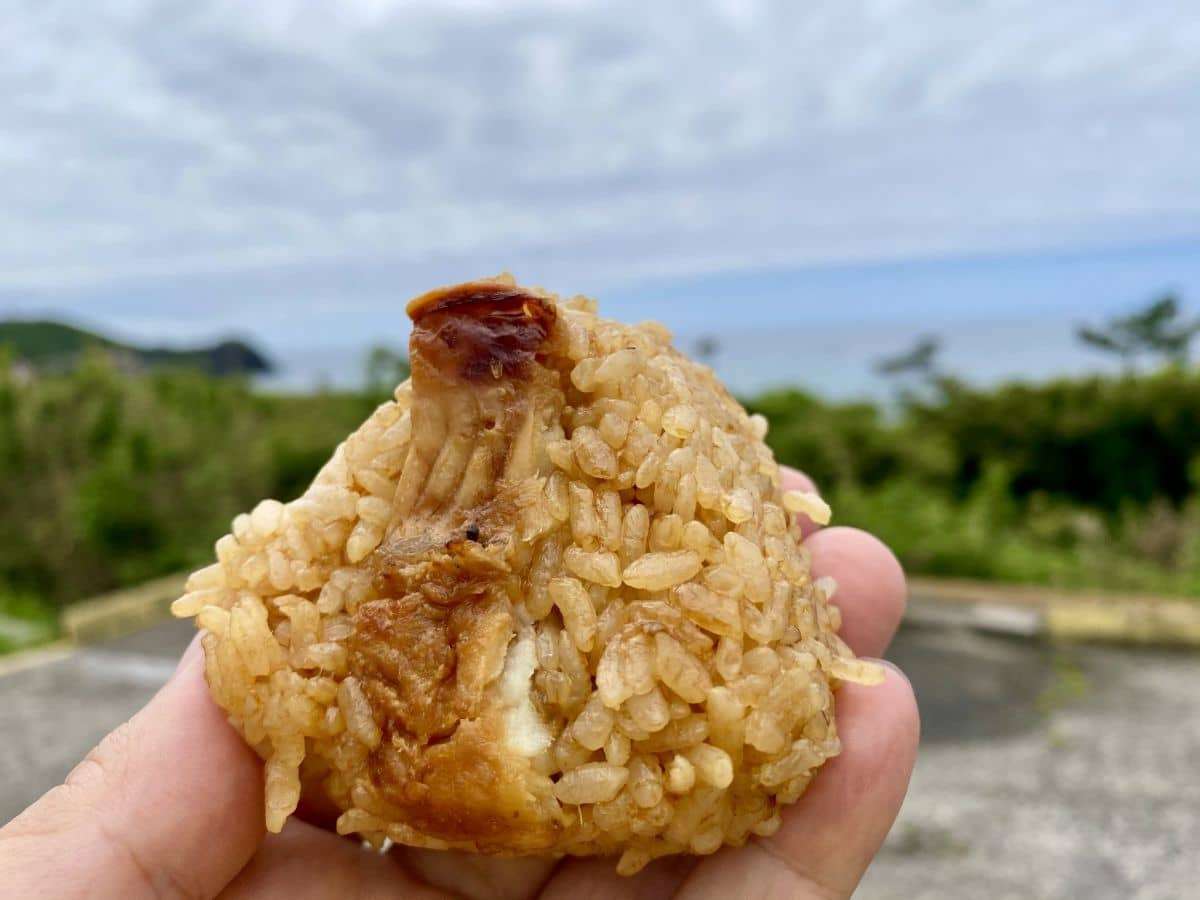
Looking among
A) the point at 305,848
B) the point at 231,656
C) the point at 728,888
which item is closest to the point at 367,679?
the point at 231,656

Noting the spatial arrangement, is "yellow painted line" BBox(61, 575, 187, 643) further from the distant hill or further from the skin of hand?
the skin of hand

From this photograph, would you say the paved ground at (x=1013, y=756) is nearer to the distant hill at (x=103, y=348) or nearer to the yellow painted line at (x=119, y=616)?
the yellow painted line at (x=119, y=616)

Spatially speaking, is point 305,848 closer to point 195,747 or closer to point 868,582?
point 195,747

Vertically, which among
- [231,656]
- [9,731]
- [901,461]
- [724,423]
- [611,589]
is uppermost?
[724,423]

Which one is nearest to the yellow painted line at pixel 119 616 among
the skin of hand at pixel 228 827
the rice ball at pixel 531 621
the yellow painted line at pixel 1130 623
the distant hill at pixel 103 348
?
the distant hill at pixel 103 348

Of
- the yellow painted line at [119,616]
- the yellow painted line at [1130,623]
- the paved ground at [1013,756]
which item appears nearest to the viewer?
the paved ground at [1013,756]

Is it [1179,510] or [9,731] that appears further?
[1179,510]
